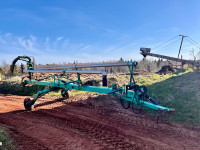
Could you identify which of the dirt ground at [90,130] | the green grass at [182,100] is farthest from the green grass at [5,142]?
the green grass at [182,100]

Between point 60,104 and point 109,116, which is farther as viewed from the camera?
point 60,104

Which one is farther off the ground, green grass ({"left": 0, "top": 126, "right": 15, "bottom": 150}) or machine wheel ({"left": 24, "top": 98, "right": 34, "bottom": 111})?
machine wheel ({"left": 24, "top": 98, "right": 34, "bottom": 111})

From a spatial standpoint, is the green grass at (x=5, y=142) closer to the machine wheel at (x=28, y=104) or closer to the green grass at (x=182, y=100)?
the machine wheel at (x=28, y=104)

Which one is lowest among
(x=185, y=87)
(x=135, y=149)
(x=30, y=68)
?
(x=135, y=149)

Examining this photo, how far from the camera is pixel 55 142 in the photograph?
5.63 metres

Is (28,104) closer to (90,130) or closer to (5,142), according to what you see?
(5,142)

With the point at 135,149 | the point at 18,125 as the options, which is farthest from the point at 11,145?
Result: the point at 135,149

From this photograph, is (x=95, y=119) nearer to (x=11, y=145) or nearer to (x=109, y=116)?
(x=109, y=116)

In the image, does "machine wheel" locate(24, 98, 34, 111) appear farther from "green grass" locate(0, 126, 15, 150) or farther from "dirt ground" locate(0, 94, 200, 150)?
"green grass" locate(0, 126, 15, 150)

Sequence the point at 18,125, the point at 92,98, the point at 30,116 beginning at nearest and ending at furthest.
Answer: the point at 18,125 → the point at 30,116 → the point at 92,98

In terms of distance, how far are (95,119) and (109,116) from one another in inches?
40.0

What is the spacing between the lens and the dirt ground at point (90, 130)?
551 centimetres

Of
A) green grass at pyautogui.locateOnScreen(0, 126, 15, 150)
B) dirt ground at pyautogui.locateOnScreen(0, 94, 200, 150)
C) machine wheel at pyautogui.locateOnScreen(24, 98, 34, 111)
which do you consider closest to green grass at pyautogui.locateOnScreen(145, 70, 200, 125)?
dirt ground at pyautogui.locateOnScreen(0, 94, 200, 150)

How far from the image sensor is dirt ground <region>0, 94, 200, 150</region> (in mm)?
5512
